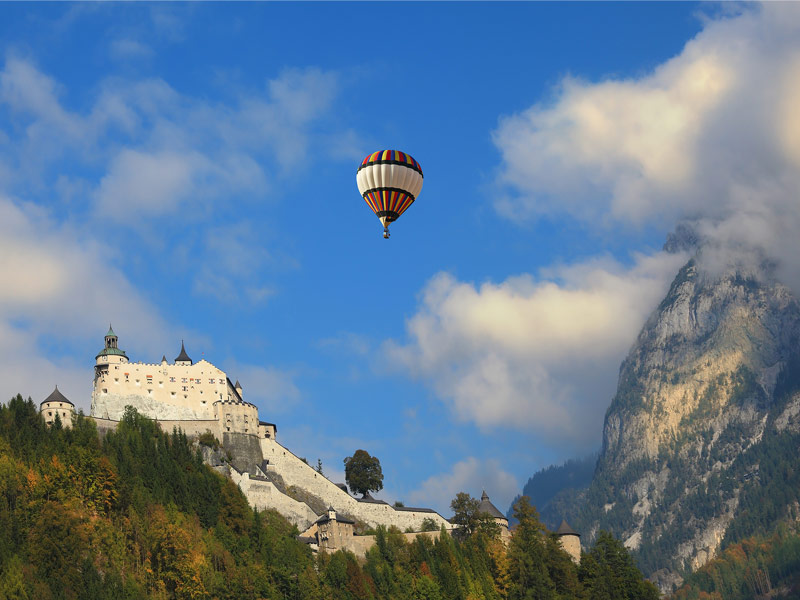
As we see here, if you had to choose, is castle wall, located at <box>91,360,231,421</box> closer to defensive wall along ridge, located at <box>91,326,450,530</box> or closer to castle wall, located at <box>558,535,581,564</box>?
defensive wall along ridge, located at <box>91,326,450,530</box>

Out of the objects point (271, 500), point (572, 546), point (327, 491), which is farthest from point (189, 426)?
point (572, 546)

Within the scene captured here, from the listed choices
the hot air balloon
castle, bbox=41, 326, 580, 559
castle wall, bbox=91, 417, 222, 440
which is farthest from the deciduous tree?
the hot air balloon

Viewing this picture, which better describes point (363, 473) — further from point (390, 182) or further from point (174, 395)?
point (390, 182)

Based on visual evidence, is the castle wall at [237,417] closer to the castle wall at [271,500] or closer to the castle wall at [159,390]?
the castle wall at [159,390]

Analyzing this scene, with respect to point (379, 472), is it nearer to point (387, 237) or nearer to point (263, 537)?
point (263, 537)

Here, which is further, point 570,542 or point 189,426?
point 570,542

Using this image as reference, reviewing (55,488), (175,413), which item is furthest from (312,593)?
(175,413)
